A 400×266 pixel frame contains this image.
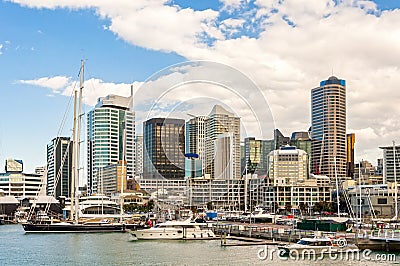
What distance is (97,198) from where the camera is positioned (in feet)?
301

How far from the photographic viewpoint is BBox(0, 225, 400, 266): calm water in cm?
3025

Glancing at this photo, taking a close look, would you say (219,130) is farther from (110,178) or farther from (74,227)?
(110,178)

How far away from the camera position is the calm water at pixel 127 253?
30248mm

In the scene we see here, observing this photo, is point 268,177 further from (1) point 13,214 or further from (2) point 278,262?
(2) point 278,262

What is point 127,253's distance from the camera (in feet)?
113

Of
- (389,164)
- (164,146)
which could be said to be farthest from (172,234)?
(389,164)

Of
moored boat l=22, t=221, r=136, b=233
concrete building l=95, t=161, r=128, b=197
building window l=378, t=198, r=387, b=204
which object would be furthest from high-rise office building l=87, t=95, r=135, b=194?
moored boat l=22, t=221, r=136, b=233

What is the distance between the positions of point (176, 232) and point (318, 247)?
13.6 meters

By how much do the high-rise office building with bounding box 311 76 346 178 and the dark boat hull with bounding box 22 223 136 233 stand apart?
11485 centimetres

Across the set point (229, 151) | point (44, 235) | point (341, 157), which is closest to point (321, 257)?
point (44, 235)

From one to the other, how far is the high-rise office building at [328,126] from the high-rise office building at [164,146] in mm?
61061
